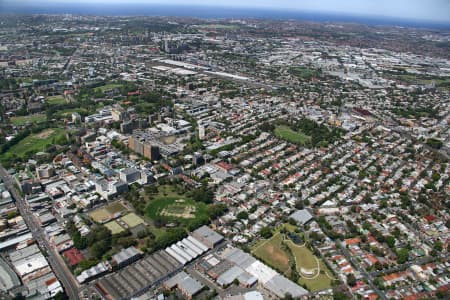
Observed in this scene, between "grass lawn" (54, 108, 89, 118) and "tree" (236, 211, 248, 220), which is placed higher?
"grass lawn" (54, 108, 89, 118)

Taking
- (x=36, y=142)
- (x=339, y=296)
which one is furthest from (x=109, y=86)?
(x=339, y=296)

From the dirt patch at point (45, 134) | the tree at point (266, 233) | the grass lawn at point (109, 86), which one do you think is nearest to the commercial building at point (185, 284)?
the tree at point (266, 233)

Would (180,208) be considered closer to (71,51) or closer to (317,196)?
(317,196)

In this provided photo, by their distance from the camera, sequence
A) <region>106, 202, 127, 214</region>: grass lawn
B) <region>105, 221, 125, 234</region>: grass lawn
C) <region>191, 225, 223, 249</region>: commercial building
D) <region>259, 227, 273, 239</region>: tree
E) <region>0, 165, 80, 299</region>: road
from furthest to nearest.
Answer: <region>106, 202, 127, 214</region>: grass lawn → <region>105, 221, 125, 234</region>: grass lawn → <region>259, 227, 273, 239</region>: tree → <region>191, 225, 223, 249</region>: commercial building → <region>0, 165, 80, 299</region>: road

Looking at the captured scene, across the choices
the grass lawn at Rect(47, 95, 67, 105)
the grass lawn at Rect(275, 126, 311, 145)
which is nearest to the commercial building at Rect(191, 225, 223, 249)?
the grass lawn at Rect(275, 126, 311, 145)

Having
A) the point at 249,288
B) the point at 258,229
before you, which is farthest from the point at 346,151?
the point at 249,288

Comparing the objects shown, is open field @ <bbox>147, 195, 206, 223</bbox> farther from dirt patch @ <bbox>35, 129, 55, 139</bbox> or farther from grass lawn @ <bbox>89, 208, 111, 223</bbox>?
dirt patch @ <bbox>35, 129, 55, 139</bbox>

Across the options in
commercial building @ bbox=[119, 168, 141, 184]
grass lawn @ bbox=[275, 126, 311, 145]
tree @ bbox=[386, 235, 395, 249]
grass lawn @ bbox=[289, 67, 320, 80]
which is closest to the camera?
tree @ bbox=[386, 235, 395, 249]

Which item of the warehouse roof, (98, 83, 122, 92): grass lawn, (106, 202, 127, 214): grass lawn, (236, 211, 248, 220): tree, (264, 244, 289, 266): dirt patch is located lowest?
(106, 202, 127, 214): grass lawn
